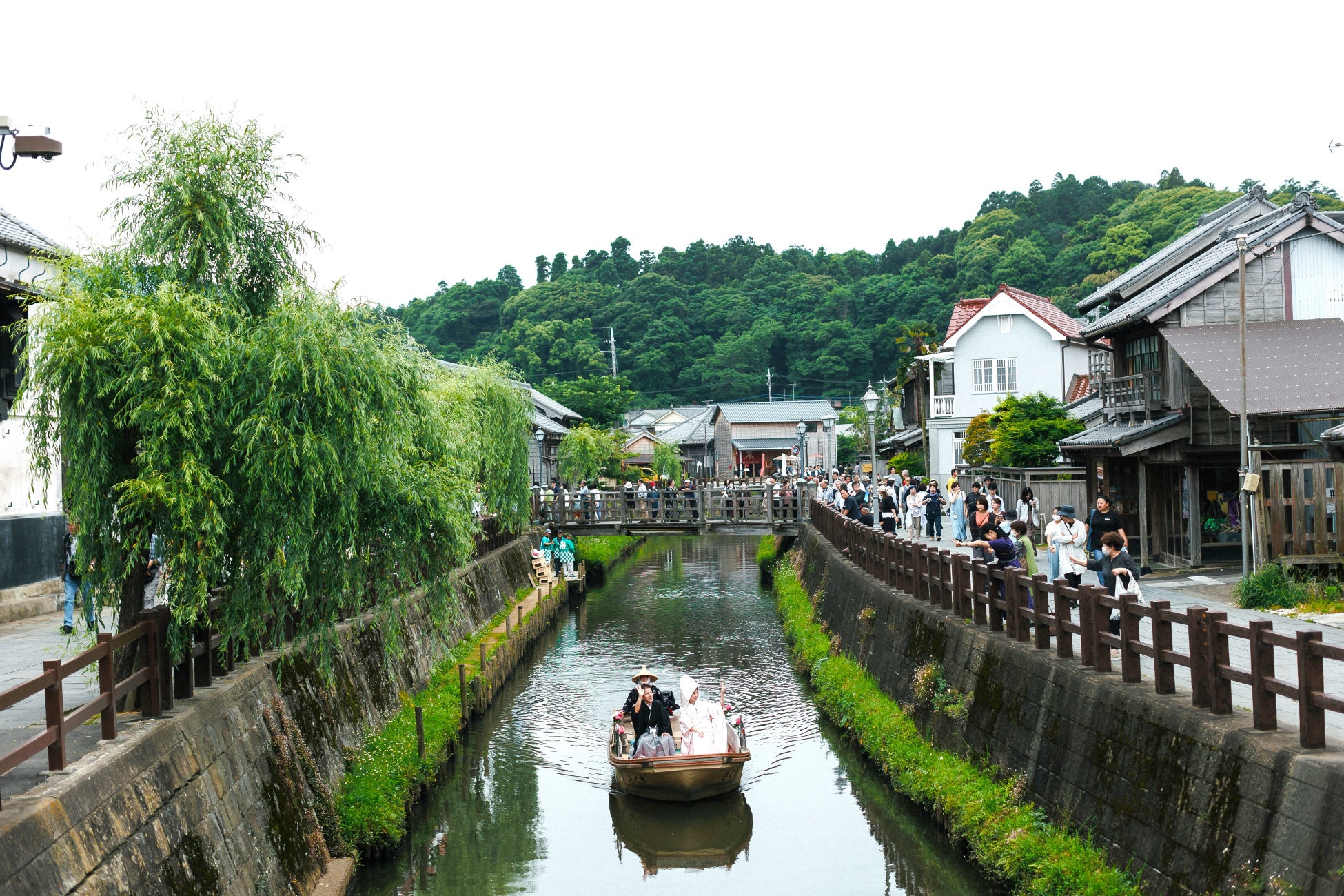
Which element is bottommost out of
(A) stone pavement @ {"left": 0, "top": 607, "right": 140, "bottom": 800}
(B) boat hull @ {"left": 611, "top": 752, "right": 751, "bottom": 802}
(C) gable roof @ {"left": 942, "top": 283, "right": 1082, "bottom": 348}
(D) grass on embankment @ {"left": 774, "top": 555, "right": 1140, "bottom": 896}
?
(B) boat hull @ {"left": 611, "top": 752, "right": 751, "bottom": 802}

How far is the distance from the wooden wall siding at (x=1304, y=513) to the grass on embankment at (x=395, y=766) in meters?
13.1

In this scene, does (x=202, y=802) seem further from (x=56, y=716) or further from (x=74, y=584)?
(x=74, y=584)

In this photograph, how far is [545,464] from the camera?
59.9m

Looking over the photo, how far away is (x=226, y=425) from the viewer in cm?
916

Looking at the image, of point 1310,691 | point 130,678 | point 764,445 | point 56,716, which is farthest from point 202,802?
point 764,445

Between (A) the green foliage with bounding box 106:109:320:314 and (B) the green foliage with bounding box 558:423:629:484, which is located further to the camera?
(B) the green foliage with bounding box 558:423:629:484

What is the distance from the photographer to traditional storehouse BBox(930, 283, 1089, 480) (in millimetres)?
43938

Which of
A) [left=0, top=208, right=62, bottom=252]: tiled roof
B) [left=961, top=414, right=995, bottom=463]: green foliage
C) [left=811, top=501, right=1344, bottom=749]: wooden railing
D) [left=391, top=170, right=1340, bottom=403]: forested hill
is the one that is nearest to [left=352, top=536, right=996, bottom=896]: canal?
[left=811, top=501, right=1344, bottom=749]: wooden railing

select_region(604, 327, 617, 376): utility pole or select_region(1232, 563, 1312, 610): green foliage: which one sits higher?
select_region(604, 327, 617, 376): utility pole

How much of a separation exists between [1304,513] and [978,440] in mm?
22295

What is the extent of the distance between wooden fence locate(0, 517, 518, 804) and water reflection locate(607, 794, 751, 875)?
5.37m

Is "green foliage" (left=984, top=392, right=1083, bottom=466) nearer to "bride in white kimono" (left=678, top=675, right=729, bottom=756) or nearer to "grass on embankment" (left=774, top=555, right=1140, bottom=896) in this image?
"grass on embankment" (left=774, top=555, right=1140, bottom=896)

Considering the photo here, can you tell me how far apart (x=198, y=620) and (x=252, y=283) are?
3373mm

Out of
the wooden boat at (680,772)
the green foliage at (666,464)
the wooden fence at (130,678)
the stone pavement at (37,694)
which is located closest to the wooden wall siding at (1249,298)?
the wooden boat at (680,772)
